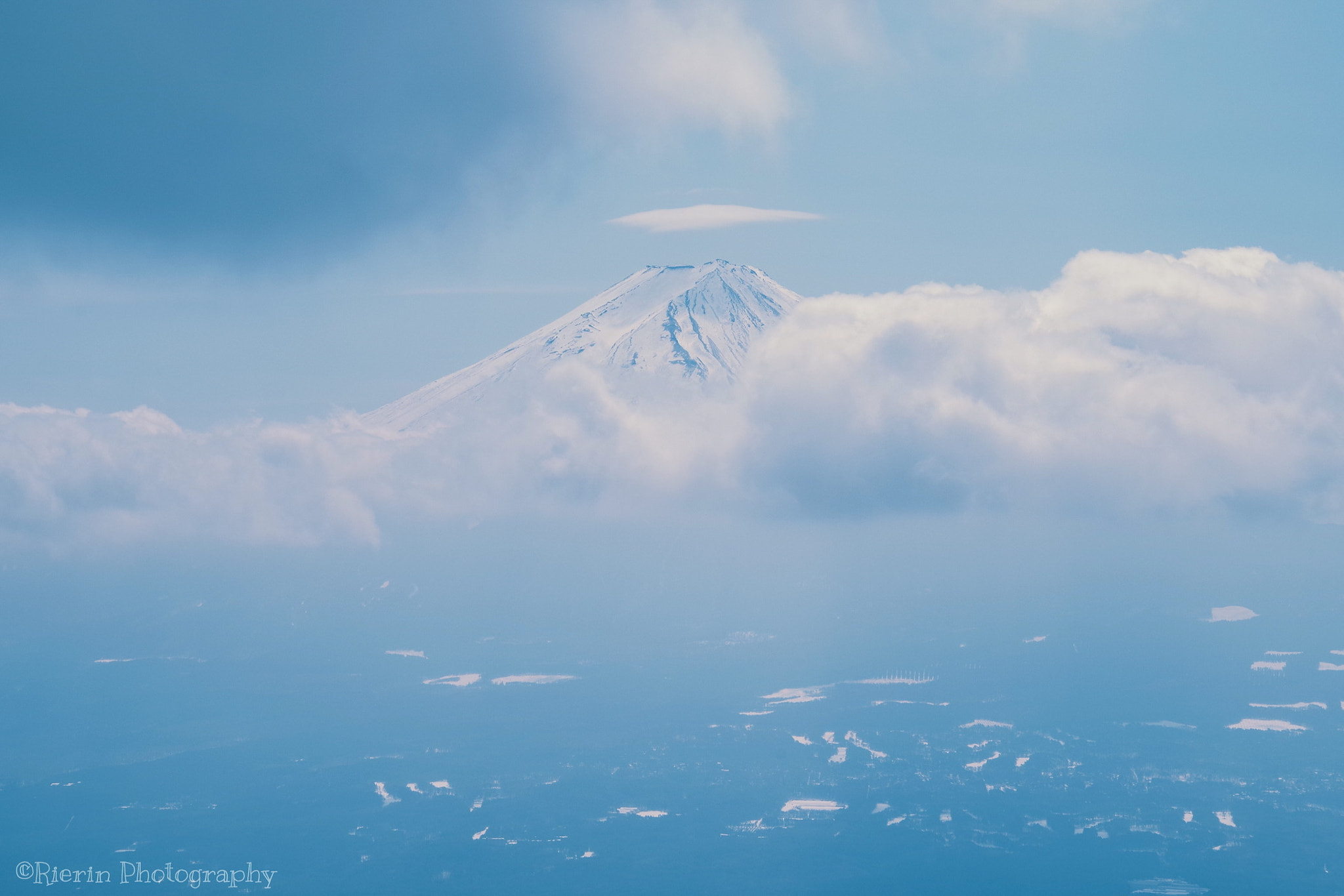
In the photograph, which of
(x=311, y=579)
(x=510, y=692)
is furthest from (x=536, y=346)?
(x=510, y=692)

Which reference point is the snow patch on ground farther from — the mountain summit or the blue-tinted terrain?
the mountain summit

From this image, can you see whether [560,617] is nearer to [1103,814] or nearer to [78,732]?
[78,732]

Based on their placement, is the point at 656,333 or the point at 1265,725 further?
the point at 656,333

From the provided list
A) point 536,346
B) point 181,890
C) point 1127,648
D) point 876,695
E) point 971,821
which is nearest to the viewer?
point 181,890

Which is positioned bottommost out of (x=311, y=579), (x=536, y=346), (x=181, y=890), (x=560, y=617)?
(x=181, y=890)

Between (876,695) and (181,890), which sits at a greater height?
(876,695)

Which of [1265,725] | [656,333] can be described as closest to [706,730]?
[1265,725]

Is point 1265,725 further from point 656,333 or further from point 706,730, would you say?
point 656,333
